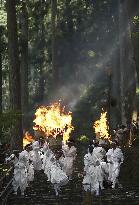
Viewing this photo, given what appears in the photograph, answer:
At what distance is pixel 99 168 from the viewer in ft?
50.5

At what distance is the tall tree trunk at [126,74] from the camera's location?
87.4 ft

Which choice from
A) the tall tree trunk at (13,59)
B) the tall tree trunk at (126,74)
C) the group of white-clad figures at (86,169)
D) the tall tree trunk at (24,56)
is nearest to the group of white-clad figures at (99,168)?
the group of white-clad figures at (86,169)

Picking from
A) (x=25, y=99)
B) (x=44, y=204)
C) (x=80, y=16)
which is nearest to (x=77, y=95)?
(x=80, y=16)

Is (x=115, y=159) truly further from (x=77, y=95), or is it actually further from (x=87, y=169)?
(x=77, y=95)

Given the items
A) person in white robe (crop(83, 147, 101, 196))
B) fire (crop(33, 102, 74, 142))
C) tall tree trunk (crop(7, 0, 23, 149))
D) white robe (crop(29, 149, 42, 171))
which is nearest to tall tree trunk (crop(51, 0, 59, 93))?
fire (crop(33, 102, 74, 142))

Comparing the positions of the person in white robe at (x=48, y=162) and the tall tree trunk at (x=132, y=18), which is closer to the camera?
the person in white robe at (x=48, y=162)

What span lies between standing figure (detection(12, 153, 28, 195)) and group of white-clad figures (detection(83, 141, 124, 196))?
1.91 m

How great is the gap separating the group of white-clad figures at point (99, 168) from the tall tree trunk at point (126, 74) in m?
8.52

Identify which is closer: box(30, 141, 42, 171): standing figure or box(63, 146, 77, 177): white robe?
box(63, 146, 77, 177): white robe

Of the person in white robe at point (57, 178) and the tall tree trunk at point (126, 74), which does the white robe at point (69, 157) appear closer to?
the person in white robe at point (57, 178)

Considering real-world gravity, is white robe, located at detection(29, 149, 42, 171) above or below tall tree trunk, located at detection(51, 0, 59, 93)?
below

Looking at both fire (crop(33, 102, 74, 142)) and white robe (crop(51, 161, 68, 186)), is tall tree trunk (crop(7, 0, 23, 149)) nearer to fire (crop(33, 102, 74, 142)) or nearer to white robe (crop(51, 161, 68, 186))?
white robe (crop(51, 161, 68, 186))

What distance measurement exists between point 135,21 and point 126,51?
1264cm

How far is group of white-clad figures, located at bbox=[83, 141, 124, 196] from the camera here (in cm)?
1505
